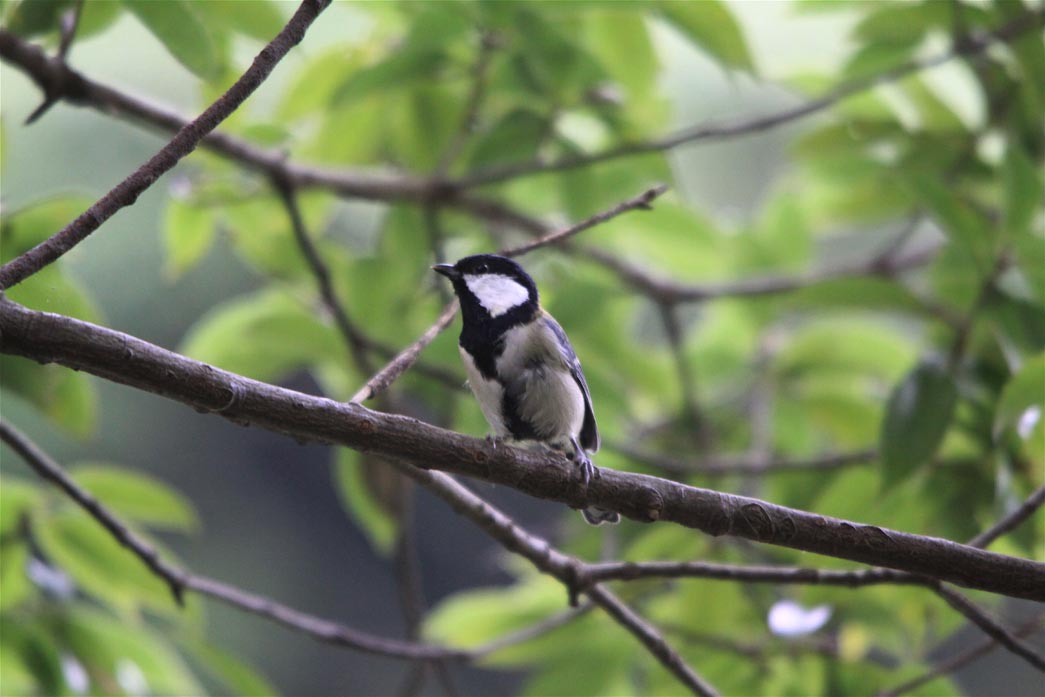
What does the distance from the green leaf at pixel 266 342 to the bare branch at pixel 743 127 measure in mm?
340

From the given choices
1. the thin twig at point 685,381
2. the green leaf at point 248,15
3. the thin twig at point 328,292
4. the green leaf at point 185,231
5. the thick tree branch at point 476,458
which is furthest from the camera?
the thin twig at point 685,381

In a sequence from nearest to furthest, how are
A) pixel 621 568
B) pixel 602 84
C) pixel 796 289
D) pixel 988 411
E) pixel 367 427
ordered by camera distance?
pixel 367 427 < pixel 621 568 < pixel 988 411 < pixel 602 84 < pixel 796 289

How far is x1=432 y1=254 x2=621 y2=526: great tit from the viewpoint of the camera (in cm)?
127

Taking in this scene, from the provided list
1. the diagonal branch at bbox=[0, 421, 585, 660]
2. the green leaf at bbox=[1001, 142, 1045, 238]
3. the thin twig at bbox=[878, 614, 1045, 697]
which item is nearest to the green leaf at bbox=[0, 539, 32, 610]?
the diagonal branch at bbox=[0, 421, 585, 660]

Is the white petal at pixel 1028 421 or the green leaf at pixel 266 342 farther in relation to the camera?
the green leaf at pixel 266 342

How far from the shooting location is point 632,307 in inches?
81.9

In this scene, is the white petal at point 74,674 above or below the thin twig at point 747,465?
below

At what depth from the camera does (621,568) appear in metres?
1.05

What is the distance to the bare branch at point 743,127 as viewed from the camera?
1509 mm

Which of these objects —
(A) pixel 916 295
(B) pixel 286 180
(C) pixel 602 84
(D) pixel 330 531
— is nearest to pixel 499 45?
(C) pixel 602 84

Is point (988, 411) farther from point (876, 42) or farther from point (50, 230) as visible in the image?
point (50, 230)

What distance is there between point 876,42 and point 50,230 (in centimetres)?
127

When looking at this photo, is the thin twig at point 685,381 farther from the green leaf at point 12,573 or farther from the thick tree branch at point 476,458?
the green leaf at point 12,573

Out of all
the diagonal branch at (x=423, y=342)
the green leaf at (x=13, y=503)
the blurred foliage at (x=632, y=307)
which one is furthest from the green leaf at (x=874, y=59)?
the green leaf at (x=13, y=503)
